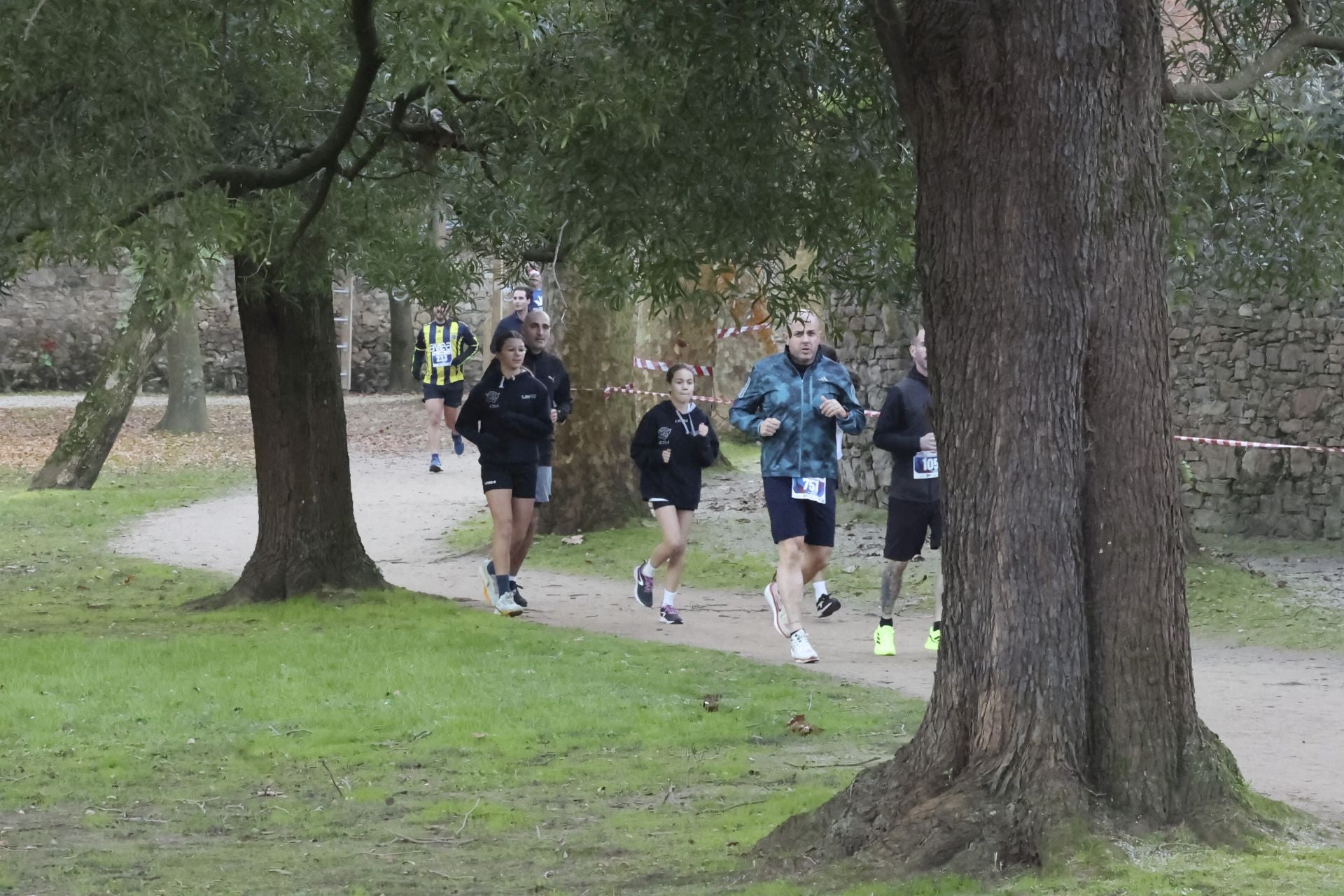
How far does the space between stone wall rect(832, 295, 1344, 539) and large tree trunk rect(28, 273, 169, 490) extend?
10062 millimetres

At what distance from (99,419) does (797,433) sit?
43.8ft

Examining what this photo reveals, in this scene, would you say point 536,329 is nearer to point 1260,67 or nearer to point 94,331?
point 1260,67

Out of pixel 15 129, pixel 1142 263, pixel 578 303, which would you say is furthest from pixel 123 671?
pixel 578 303

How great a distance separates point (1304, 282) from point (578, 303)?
877 cm

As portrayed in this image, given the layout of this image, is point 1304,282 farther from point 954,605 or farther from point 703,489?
point 703,489

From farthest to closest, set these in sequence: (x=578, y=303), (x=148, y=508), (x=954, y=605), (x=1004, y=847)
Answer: (x=148, y=508)
(x=578, y=303)
(x=954, y=605)
(x=1004, y=847)

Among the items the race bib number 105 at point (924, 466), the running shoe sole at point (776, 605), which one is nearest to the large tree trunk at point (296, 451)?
the running shoe sole at point (776, 605)

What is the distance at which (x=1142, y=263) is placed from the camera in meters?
5.55

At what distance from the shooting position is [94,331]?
3744 cm

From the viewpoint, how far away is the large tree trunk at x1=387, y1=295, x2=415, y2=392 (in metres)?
36.9

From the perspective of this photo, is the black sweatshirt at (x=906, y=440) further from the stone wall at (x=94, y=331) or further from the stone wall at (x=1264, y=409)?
the stone wall at (x=94, y=331)

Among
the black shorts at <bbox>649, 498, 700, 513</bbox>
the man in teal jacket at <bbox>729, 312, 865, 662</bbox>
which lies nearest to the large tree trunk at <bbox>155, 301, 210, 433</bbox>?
the black shorts at <bbox>649, 498, 700, 513</bbox>

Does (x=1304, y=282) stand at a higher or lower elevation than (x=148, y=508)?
higher

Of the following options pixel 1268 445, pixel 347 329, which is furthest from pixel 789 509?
pixel 347 329
